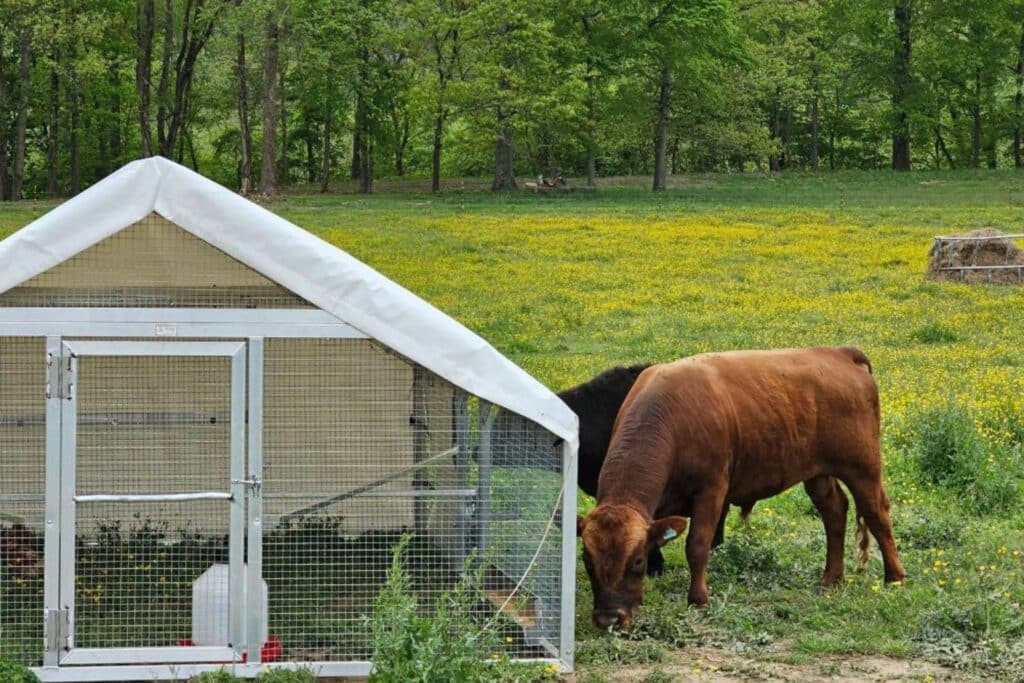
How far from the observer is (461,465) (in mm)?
10930

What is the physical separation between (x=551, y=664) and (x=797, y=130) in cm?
7219

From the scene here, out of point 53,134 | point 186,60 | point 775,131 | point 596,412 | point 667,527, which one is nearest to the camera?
point 667,527

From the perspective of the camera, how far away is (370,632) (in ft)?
31.4

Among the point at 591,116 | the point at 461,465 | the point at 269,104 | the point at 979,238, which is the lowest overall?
the point at 461,465

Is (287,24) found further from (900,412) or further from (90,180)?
(900,412)

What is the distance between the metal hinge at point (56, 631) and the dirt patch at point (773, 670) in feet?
10.0

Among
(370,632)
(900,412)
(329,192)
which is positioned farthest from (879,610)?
(329,192)

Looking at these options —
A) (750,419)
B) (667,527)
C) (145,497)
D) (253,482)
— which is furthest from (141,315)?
(750,419)

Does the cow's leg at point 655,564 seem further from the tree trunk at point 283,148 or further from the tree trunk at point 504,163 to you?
the tree trunk at point 283,148

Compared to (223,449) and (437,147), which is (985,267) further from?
(437,147)

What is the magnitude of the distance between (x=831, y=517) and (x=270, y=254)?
16.1ft

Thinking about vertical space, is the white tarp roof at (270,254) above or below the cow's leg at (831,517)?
above

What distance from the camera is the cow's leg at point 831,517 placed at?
11.8 metres

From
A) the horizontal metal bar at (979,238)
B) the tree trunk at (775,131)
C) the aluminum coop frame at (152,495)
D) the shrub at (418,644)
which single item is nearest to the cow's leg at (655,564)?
the shrub at (418,644)
